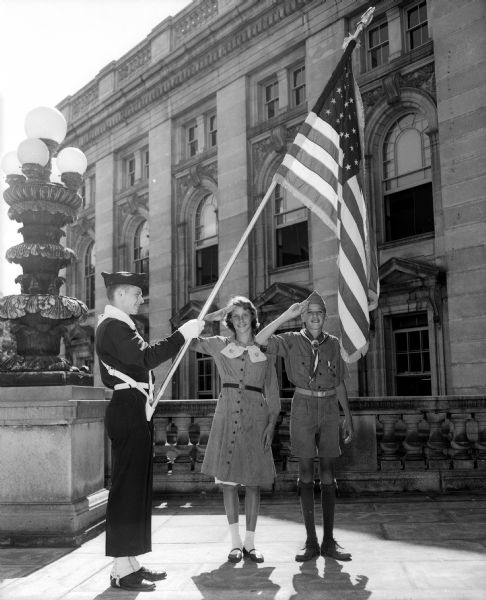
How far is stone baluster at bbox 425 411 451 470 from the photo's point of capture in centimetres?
807

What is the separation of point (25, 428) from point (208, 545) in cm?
210

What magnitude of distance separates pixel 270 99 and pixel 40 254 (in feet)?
46.6

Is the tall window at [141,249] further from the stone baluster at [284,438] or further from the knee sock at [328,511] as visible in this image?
the knee sock at [328,511]

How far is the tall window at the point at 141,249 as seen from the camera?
77.4 ft

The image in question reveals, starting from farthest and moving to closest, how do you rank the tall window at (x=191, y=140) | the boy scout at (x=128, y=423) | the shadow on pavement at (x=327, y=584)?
1. the tall window at (x=191, y=140)
2. the boy scout at (x=128, y=423)
3. the shadow on pavement at (x=327, y=584)

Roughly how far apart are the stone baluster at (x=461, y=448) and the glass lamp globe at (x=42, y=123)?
20.4ft

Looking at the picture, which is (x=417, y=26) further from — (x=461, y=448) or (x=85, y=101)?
(x=85, y=101)

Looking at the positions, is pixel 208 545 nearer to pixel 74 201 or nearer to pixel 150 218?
pixel 74 201

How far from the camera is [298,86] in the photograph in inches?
719

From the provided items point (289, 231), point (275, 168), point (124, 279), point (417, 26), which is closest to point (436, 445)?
point (124, 279)

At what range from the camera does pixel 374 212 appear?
1559cm

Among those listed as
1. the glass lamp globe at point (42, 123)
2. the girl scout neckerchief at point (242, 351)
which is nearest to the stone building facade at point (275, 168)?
the glass lamp globe at point (42, 123)

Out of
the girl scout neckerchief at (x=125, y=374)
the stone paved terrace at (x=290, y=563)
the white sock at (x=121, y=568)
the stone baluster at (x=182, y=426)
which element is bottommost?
the stone paved terrace at (x=290, y=563)

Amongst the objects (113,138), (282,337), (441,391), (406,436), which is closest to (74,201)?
(282,337)
